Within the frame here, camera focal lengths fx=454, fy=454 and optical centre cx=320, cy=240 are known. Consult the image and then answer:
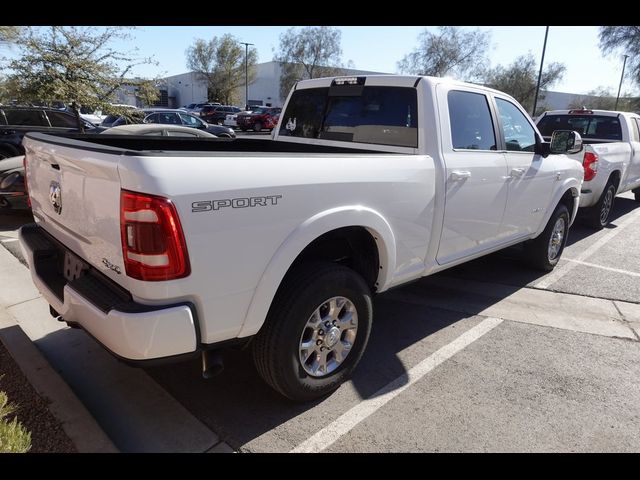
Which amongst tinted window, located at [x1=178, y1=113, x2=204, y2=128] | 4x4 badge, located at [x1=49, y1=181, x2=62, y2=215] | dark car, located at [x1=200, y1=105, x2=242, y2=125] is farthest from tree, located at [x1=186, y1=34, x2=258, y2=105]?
4x4 badge, located at [x1=49, y1=181, x2=62, y2=215]

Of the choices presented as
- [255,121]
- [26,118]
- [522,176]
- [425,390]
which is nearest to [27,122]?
[26,118]

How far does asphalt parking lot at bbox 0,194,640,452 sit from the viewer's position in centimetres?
255

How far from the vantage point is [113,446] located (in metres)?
2.32

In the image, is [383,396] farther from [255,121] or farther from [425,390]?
[255,121]

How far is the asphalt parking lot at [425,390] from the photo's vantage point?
2.55 meters

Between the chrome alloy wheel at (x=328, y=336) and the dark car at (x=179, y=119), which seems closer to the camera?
the chrome alloy wheel at (x=328, y=336)

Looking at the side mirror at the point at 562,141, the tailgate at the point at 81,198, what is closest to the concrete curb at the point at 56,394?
the tailgate at the point at 81,198

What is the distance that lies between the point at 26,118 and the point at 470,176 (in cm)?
989

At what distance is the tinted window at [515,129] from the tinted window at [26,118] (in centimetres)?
939

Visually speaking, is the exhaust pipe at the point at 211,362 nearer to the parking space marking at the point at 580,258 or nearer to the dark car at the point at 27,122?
the parking space marking at the point at 580,258

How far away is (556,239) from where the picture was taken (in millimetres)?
5453

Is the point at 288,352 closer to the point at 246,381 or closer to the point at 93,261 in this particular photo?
the point at 246,381

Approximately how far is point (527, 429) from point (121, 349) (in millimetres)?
2287

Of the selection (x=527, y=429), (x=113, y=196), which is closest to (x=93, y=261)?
(x=113, y=196)
